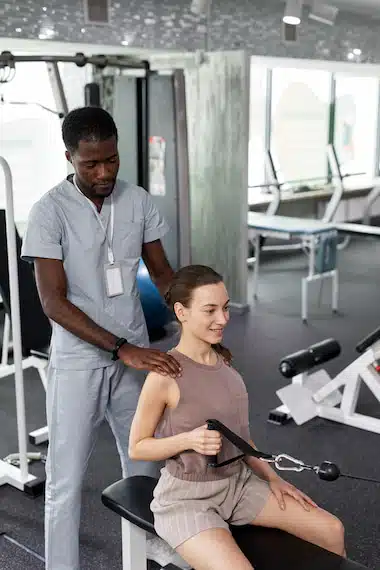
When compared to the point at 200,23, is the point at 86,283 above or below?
below

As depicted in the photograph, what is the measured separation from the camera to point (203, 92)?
530 cm

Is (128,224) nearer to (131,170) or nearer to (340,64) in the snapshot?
(131,170)

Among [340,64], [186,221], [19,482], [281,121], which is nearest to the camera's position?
[19,482]

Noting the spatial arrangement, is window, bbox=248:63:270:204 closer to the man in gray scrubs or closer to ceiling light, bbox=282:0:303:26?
ceiling light, bbox=282:0:303:26

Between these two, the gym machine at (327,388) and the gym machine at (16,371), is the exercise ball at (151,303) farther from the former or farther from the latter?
the gym machine at (16,371)

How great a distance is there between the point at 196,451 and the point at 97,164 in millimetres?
761

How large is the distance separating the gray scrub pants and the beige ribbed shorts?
1.17 feet

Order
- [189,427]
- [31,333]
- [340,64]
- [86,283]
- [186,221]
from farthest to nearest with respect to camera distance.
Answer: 1. [340,64]
2. [186,221]
3. [31,333]
4. [86,283]
5. [189,427]

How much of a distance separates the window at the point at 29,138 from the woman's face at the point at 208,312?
3863 millimetres

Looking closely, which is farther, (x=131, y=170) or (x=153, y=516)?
(x=131, y=170)

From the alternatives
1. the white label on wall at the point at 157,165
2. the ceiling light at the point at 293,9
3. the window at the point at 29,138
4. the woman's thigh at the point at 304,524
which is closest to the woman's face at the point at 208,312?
the woman's thigh at the point at 304,524

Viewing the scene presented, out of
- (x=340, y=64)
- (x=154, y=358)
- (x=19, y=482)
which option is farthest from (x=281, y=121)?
(x=154, y=358)

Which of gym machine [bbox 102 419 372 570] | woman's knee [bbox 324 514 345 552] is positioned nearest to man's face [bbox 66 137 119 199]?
gym machine [bbox 102 419 372 570]

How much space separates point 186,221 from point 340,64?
8.69 feet
